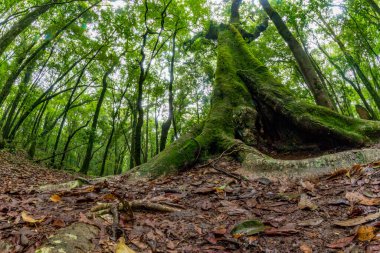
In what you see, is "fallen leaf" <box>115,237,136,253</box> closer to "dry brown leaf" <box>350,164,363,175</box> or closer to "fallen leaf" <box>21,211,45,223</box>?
"fallen leaf" <box>21,211,45,223</box>

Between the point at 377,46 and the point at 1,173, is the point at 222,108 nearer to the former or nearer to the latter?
the point at 1,173

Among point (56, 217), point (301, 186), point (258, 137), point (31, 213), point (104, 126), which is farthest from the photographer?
point (104, 126)

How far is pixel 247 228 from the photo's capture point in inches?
102

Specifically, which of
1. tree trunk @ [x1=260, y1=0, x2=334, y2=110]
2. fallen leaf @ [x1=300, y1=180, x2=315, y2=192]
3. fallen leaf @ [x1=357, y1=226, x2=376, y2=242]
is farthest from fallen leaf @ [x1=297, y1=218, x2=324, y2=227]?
tree trunk @ [x1=260, y1=0, x2=334, y2=110]

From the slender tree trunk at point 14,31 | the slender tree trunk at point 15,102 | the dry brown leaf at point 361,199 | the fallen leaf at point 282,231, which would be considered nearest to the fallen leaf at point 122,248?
the fallen leaf at point 282,231

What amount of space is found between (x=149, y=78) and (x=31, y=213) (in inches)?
570

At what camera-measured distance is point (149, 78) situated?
16812 millimetres

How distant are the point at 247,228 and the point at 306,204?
2.71ft

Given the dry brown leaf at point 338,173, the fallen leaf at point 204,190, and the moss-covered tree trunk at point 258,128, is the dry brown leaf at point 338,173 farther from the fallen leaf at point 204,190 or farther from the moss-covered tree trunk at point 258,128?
the fallen leaf at point 204,190

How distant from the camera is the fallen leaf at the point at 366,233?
6.83 feet

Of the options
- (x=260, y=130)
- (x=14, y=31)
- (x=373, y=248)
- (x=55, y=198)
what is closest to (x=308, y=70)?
(x=260, y=130)

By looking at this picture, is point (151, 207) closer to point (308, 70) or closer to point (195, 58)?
point (308, 70)

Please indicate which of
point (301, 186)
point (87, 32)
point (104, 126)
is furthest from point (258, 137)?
point (104, 126)

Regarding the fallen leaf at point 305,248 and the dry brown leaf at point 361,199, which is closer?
the fallen leaf at point 305,248
